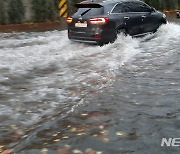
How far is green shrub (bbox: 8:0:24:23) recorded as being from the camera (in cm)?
1720

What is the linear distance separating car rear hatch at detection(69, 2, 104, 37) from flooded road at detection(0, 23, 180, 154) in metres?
0.56

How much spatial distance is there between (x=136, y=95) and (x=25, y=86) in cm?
243

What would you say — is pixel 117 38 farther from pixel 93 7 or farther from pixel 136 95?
pixel 136 95

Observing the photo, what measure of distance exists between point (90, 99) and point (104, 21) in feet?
16.2

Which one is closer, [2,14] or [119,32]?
[119,32]

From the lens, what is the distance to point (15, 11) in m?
17.2

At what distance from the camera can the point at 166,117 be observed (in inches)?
209

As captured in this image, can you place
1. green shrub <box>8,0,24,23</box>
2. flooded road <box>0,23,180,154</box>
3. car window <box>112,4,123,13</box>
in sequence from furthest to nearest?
green shrub <box>8,0,24,23</box>, car window <box>112,4,123,13</box>, flooded road <box>0,23,180,154</box>

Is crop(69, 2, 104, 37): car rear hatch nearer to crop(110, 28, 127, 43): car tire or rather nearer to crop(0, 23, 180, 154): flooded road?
crop(0, 23, 180, 154): flooded road

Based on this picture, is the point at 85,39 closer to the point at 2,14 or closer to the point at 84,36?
the point at 84,36

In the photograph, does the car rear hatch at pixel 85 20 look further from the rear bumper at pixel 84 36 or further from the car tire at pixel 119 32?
the car tire at pixel 119 32

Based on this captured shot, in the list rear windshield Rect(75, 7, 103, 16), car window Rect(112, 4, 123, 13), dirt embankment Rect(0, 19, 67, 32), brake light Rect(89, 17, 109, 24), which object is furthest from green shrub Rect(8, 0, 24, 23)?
brake light Rect(89, 17, 109, 24)

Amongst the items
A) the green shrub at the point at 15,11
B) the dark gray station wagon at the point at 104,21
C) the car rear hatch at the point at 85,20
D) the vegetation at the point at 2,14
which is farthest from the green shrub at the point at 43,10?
the car rear hatch at the point at 85,20

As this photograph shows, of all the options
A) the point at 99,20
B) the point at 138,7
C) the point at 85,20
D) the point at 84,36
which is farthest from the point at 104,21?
the point at 138,7
